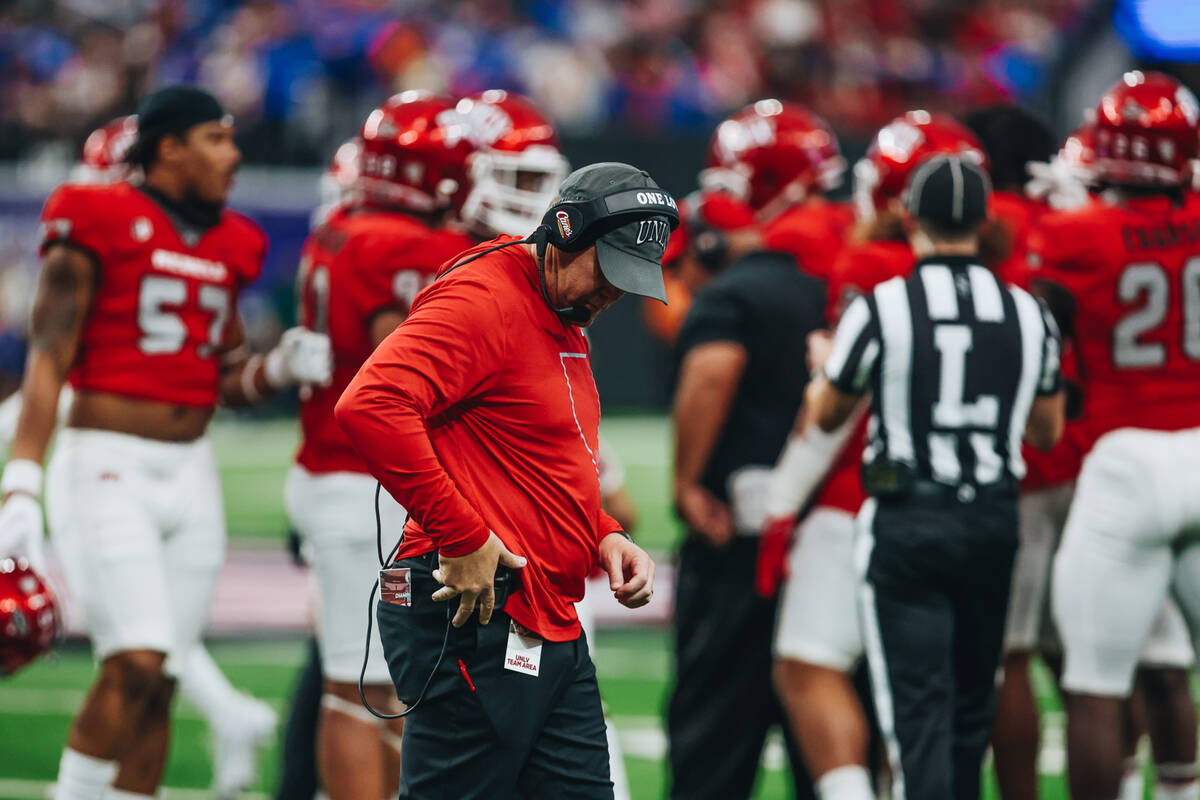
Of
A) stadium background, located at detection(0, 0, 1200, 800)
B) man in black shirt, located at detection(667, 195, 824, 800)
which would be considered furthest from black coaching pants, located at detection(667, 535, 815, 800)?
stadium background, located at detection(0, 0, 1200, 800)

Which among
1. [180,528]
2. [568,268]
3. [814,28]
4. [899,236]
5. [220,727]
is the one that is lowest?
[220,727]

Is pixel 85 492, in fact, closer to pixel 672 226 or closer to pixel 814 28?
pixel 672 226

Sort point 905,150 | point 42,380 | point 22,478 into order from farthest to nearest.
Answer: point 905,150 → point 42,380 → point 22,478

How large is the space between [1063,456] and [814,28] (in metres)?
15.2

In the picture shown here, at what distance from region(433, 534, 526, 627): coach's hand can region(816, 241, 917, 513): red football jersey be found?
72.4 inches

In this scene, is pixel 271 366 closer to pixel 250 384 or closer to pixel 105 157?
pixel 250 384

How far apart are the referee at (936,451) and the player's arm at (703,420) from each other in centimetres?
82

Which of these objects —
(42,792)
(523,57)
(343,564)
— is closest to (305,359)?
(343,564)

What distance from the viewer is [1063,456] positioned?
4.89m

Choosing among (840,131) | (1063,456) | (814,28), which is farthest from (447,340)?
(814,28)

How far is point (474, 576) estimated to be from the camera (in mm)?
2865

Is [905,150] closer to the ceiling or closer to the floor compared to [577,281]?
closer to the ceiling

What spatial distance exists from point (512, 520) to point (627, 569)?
0.30 m

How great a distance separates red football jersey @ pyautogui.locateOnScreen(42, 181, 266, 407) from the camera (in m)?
4.41
